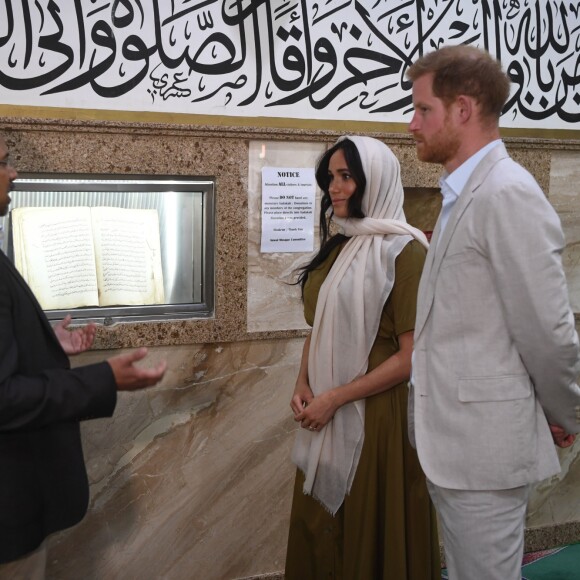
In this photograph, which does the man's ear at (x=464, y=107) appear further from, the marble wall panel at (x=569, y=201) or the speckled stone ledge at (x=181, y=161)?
the marble wall panel at (x=569, y=201)

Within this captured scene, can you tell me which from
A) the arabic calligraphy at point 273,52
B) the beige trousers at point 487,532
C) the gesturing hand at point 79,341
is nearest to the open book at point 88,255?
the arabic calligraphy at point 273,52

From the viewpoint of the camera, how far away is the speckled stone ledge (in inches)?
127

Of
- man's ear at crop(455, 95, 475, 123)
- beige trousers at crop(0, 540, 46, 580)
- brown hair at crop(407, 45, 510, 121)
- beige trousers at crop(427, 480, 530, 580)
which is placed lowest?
beige trousers at crop(0, 540, 46, 580)

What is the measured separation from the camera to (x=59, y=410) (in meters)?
1.98

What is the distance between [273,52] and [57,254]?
135cm

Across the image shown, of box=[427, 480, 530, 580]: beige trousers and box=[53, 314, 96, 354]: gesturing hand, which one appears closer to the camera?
box=[427, 480, 530, 580]: beige trousers

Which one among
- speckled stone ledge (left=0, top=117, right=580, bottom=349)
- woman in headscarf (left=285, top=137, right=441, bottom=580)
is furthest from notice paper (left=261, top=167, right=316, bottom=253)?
woman in headscarf (left=285, top=137, right=441, bottom=580)

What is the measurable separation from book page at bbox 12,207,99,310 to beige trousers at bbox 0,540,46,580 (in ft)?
4.50

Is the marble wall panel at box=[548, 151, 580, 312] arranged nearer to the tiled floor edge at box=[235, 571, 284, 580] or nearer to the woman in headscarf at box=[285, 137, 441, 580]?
the woman in headscarf at box=[285, 137, 441, 580]

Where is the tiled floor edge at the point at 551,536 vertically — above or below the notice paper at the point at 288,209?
below

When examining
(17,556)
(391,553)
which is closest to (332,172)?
(391,553)

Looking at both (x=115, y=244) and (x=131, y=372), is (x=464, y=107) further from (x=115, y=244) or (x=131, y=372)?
(x=115, y=244)

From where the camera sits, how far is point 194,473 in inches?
145

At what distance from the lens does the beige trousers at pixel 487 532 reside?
7.01 feet
